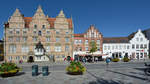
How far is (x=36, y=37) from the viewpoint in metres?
39.2

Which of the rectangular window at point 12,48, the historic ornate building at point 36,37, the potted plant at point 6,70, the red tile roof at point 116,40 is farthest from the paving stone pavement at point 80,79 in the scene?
the red tile roof at point 116,40

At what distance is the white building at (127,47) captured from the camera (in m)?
43.6

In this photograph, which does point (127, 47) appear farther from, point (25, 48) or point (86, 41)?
point (25, 48)

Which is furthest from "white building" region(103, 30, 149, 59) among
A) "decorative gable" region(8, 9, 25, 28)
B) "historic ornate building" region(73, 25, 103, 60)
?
"decorative gable" region(8, 9, 25, 28)

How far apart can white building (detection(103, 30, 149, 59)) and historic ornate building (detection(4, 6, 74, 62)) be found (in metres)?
14.8

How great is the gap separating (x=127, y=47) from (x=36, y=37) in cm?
3419

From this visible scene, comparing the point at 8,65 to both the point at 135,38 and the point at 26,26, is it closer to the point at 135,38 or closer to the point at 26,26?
the point at 26,26

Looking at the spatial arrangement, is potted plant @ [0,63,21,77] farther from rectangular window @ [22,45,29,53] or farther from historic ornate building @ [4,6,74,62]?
rectangular window @ [22,45,29,53]

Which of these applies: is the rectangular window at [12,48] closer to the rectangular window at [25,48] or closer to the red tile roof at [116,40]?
the rectangular window at [25,48]

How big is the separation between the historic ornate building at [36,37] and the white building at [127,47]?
14.8 m

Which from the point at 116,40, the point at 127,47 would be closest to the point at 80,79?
the point at 116,40

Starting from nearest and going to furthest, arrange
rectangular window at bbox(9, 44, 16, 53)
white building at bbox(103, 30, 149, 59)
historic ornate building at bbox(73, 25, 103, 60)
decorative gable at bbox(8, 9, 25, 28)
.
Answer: rectangular window at bbox(9, 44, 16, 53) < decorative gable at bbox(8, 9, 25, 28) < historic ornate building at bbox(73, 25, 103, 60) < white building at bbox(103, 30, 149, 59)

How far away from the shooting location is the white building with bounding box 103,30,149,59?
4362cm

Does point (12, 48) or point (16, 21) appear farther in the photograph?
point (16, 21)
